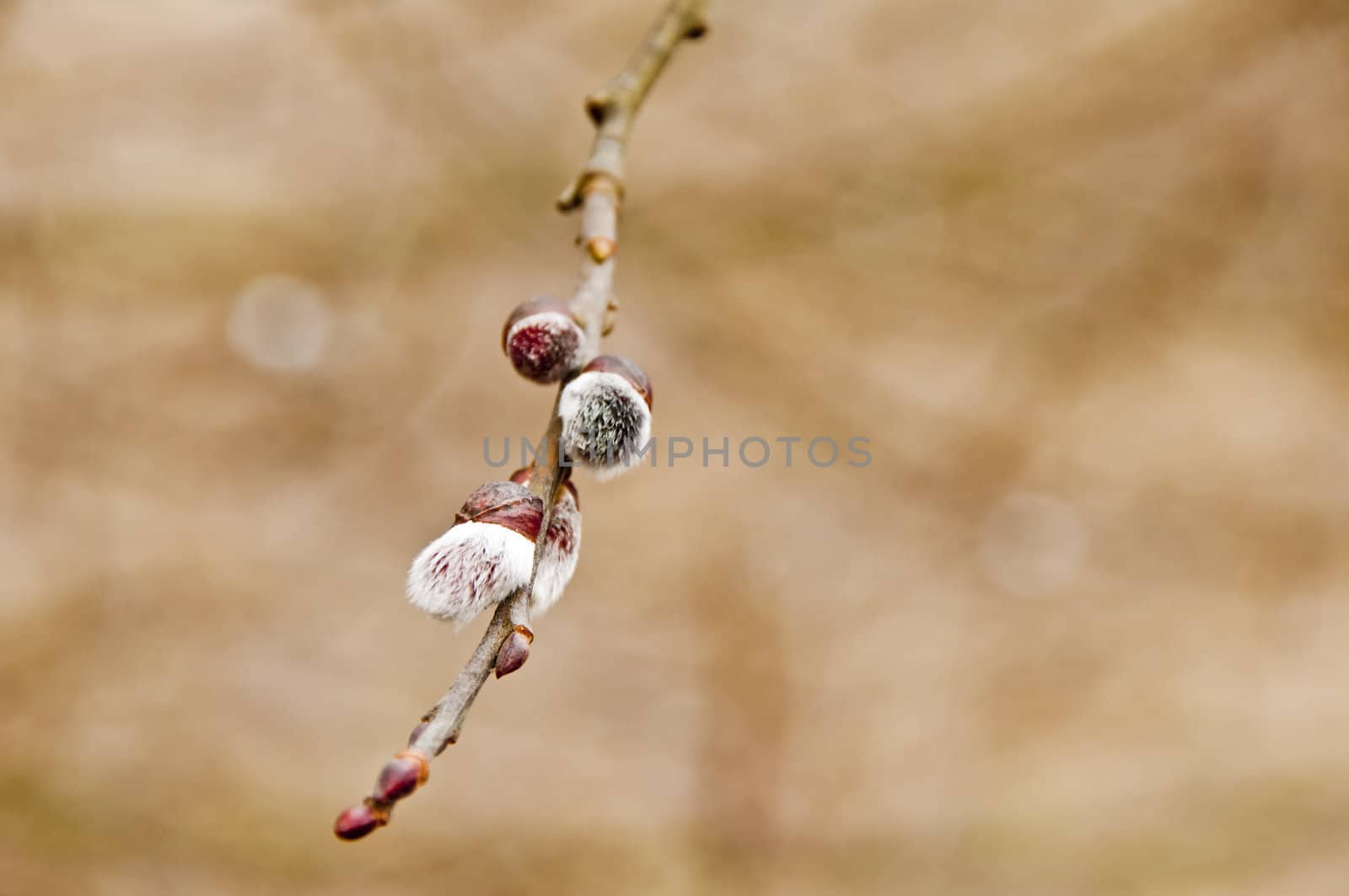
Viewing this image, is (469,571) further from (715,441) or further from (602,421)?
(715,441)

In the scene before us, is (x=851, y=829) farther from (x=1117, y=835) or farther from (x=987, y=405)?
(x=987, y=405)

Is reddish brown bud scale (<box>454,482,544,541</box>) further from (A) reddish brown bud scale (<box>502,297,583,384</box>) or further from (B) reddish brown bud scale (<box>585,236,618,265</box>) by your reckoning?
(B) reddish brown bud scale (<box>585,236,618,265</box>)

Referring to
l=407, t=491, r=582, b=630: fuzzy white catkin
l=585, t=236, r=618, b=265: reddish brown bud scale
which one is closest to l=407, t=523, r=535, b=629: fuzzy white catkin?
l=407, t=491, r=582, b=630: fuzzy white catkin

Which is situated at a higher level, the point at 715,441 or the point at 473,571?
the point at 715,441

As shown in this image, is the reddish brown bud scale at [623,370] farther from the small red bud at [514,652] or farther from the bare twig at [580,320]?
the small red bud at [514,652]

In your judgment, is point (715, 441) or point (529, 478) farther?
point (715, 441)

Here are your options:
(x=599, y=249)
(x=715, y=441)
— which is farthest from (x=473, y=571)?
(x=715, y=441)

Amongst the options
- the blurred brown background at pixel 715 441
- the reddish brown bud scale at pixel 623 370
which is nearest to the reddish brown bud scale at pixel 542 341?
the reddish brown bud scale at pixel 623 370
